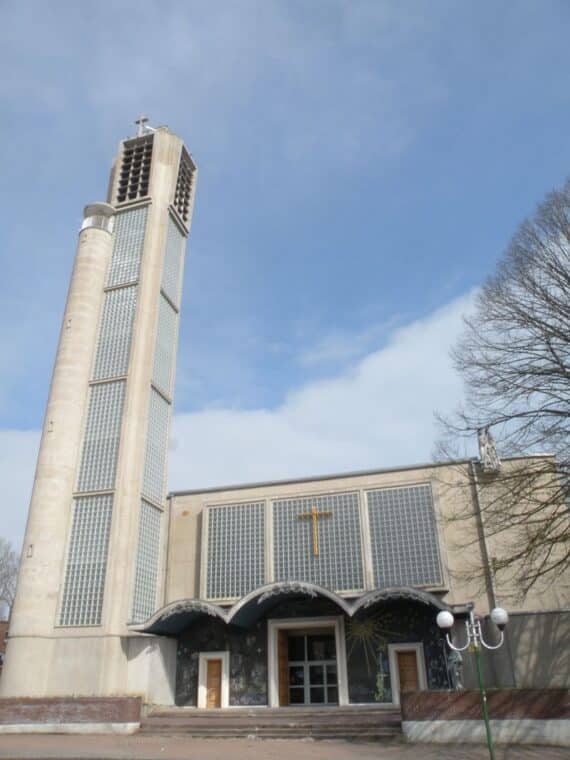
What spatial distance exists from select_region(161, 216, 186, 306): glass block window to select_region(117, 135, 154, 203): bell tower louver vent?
2281 millimetres

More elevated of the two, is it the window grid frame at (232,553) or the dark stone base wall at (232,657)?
the window grid frame at (232,553)

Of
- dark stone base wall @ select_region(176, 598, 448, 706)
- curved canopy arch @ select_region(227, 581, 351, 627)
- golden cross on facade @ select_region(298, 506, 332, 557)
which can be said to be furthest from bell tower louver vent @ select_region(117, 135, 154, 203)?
dark stone base wall @ select_region(176, 598, 448, 706)

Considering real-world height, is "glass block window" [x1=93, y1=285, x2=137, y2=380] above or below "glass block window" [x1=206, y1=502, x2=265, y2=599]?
above

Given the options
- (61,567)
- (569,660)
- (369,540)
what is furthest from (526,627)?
(61,567)

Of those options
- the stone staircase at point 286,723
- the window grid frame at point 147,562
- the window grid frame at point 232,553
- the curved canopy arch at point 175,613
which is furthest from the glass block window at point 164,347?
the stone staircase at point 286,723

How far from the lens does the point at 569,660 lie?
747 inches

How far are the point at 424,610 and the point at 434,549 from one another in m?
2.10

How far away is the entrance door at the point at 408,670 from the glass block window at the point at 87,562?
10.4 m

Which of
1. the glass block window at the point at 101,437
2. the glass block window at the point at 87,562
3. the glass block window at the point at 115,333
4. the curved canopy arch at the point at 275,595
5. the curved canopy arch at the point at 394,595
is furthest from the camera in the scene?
the glass block window at the point at 115,333

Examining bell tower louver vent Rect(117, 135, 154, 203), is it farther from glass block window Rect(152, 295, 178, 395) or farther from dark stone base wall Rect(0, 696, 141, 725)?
dark stone base wall Rect(0, 696, 141, 725)

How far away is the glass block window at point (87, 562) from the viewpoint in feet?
69.6

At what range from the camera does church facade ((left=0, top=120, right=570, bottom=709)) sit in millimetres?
20234

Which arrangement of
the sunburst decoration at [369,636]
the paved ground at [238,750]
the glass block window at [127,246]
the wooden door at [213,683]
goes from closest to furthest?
1. the paved ground at [238,750]
2. the sunburst decoration at [369,636]
3. the wooden door at [213,683]
4. the glass block window at [127,246]

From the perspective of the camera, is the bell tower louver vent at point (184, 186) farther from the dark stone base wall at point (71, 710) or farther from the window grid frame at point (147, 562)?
the dark stone base wall at point (71, 710)
